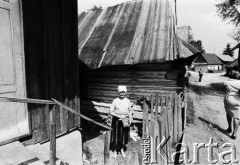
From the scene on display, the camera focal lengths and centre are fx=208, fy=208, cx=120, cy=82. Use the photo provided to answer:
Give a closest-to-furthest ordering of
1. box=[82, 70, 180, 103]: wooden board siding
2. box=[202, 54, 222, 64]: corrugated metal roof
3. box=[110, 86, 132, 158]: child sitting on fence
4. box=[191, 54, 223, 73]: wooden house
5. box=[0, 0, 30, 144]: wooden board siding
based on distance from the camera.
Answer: box=[0, 0, 30, 144]: wooden board siding, box=[110, 86, 132, 158]: child sitting on fence, box=[82, 70, 180, 103]: wooden board siding, box=[191, 54, 223, 73]: wooden house, box=[202, 54, 222, 64]: corrugated metal roof

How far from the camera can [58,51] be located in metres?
4.33

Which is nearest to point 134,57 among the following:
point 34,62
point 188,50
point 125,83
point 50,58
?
point 125,83

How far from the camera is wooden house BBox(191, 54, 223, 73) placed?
5591 centimetres

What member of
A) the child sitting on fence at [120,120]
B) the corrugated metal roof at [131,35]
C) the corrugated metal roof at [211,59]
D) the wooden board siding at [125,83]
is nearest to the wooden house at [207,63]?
the corrugated metal roof at [211,59]

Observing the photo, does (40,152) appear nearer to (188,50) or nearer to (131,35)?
(188,50)

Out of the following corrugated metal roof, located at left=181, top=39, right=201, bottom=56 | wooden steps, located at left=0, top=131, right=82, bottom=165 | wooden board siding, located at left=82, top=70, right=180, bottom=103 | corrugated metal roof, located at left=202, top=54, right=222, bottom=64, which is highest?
corrugated metal roof, located at left=202, top=54, right=222, bottom=64

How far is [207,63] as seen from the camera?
5597 cm

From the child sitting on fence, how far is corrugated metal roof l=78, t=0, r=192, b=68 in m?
2.91

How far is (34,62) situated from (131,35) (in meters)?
6.04

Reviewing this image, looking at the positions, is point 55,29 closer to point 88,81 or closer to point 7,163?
point 7,163

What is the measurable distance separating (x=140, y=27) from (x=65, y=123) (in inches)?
251

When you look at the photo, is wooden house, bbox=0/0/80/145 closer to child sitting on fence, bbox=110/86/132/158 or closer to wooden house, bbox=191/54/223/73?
child sitting on fence, bbox=110/86/132/158

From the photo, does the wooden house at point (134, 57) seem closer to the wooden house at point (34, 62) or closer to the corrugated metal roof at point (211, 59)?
the wooden house at point (34, 62)

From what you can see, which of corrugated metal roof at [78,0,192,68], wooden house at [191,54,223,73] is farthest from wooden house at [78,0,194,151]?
wooden house at [191,54,223,73]
